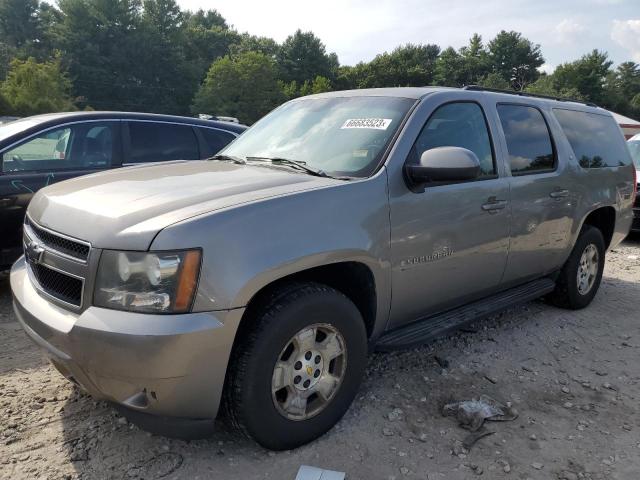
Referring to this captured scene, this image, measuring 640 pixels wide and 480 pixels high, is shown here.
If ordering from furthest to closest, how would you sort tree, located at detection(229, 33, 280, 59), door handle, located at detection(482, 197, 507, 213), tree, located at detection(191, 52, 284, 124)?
tree, located at detection(229, 33, 280, 59) < tree, located at detection(191, 52, 284, 124) < door handle, located at detection(482, 197, 507, 213)

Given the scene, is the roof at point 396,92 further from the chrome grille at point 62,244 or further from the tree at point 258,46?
the tree at point 258,46

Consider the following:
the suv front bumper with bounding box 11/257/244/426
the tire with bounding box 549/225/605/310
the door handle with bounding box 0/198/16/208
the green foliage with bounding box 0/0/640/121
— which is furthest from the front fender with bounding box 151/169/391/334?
the green foliage with bounding box 0/0/640/121

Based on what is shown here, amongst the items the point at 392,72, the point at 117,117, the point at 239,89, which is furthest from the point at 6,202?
the point at 392,72

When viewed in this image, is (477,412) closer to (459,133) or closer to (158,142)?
(459,133)

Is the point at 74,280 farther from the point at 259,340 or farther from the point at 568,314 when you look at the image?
the point at 568,314

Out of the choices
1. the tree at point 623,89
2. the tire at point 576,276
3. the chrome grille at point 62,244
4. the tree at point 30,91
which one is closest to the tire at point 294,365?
the chrome grille at point 62,244

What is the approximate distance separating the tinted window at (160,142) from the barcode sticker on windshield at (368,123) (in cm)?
300

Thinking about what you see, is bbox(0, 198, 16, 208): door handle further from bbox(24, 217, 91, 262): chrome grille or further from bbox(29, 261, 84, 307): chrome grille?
bbox(29, 261, 84, 307): chrome grille

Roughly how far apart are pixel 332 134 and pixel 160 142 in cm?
306

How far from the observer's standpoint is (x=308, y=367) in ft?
8.61

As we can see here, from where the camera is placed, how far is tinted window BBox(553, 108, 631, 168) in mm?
4590

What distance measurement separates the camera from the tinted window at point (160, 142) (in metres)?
5.54

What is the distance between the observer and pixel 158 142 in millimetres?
5691

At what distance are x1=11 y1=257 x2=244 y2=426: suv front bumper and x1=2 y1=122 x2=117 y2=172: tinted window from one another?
303 centimetres
